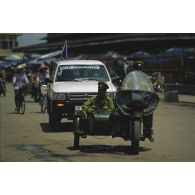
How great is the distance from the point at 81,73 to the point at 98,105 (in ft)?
13.1

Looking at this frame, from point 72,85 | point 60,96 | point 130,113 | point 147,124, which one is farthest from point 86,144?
point 72,85

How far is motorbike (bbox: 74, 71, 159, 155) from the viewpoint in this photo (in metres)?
10.5

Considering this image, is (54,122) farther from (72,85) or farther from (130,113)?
(130,113)

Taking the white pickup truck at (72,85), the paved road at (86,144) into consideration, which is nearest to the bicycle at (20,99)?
the paved road at (86,144)

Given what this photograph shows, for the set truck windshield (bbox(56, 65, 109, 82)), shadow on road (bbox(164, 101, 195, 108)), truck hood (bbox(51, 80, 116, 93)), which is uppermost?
truck windshield (bbox(56, 65, 109, 82))

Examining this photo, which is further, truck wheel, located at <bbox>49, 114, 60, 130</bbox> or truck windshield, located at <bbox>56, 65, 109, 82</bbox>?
truck windshield, located at <bbox>56, 65, 109, 82</bbox>

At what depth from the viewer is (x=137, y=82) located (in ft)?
35.3

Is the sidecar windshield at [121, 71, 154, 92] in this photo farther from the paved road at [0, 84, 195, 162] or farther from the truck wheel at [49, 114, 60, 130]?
the truck wheel at [49, 114, 60, 130]

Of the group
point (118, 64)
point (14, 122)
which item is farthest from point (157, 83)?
point (14, 122)

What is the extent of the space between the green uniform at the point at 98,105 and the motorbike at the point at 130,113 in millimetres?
144

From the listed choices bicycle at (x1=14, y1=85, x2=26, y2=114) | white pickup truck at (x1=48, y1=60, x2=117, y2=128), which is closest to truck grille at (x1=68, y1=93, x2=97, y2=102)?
white pickup truck at (x1=48, y1=60, x2=117, y2=128)

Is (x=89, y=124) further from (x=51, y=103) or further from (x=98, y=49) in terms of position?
(x=98, y=49)

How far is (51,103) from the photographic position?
47.8 feet

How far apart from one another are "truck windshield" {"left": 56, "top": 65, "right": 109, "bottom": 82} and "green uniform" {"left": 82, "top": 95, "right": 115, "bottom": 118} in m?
3.66
